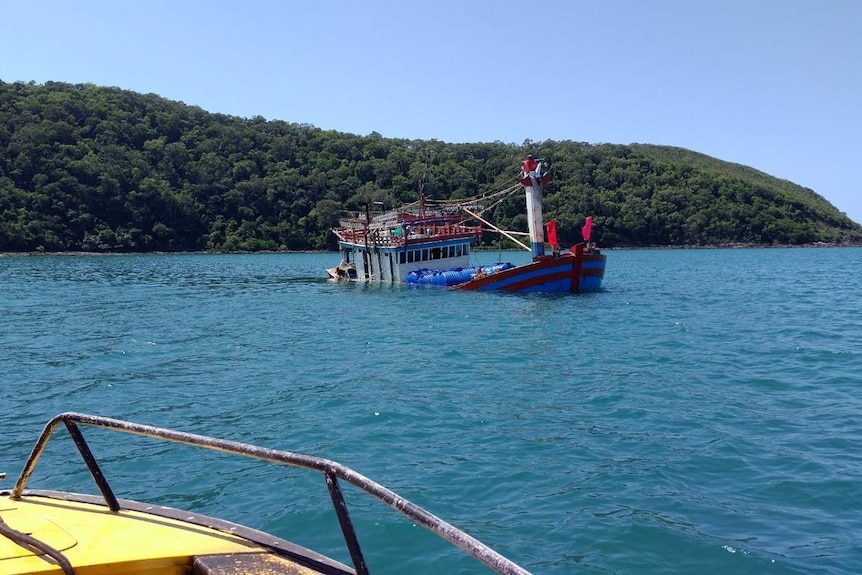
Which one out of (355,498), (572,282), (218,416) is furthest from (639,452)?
(572,282)

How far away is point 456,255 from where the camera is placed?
48.6 meters

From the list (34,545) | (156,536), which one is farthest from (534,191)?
(34,545)

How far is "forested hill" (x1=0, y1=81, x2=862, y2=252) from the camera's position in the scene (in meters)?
113

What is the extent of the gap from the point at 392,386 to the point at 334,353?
5241 mm

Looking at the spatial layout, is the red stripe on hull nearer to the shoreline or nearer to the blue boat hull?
the blue boat hull

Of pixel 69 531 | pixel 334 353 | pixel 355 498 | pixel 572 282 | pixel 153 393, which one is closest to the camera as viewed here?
pixel 69 531

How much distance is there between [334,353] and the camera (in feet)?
66.7

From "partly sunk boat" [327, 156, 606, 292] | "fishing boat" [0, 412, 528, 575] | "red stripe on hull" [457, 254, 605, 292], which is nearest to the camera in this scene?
"fishing boat" [0, 412, 528, 575]

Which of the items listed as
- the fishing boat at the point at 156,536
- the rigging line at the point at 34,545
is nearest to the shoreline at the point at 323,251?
the fishing boat at the point at 156,536

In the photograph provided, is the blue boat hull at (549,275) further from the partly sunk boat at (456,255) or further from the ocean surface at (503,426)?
the ocean surface at (503,426)

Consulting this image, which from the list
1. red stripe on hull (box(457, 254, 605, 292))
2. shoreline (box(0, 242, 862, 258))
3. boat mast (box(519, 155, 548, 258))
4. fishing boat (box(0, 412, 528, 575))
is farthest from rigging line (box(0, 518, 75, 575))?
shoreline (box(0, 242, 862, 258))

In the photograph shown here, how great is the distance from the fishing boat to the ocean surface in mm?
3256

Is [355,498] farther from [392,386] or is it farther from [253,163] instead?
[253,163]

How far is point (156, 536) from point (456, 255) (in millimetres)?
44761
